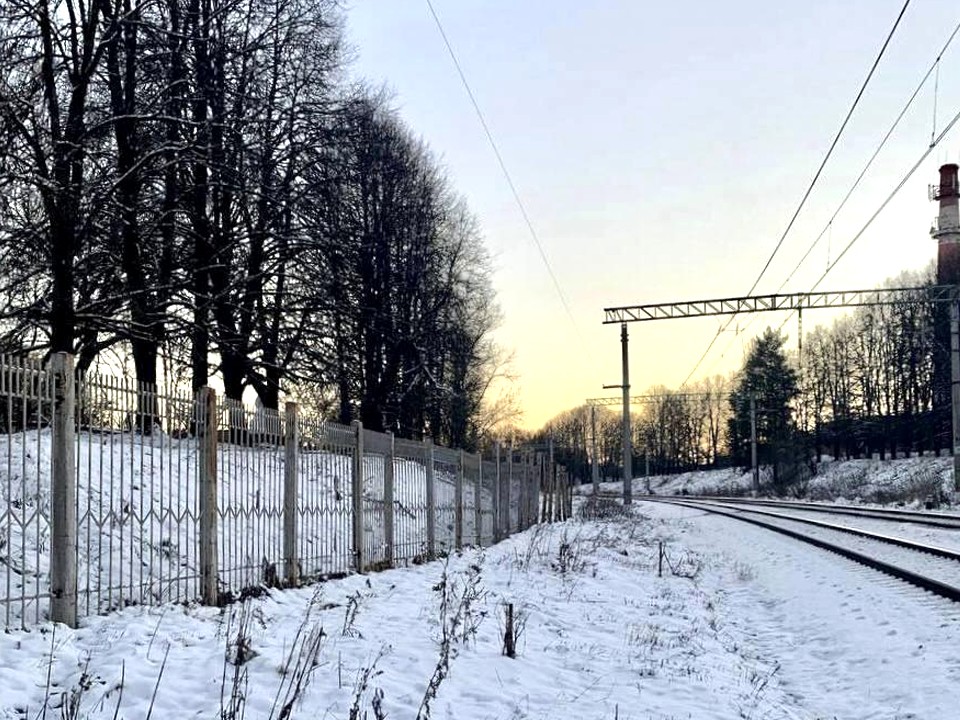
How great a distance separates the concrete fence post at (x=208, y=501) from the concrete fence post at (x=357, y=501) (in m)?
3.29

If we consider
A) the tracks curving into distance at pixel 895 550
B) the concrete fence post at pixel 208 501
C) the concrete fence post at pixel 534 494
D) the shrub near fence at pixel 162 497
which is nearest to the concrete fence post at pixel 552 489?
the concrete fence post at pixel 534 494

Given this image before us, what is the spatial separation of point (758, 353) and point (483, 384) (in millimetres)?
46986

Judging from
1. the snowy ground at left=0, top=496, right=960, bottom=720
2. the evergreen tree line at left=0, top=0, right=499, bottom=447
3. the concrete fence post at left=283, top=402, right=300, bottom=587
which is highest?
the evergreen tree line at left=0, top=0, right=499, bottom=447

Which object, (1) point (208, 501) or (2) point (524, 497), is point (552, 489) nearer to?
(2) point (524, 497)

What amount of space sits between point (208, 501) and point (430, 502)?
22.3 feet

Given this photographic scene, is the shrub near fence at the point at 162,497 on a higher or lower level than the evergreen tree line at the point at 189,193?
Result: lower

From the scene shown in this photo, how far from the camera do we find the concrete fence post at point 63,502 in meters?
6.13

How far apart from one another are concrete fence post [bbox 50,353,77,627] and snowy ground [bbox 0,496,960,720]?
235 mm

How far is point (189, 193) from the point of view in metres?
17.5

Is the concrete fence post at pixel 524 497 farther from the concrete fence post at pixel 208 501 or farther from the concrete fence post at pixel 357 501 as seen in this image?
the concrete fence post at pixel 208 501

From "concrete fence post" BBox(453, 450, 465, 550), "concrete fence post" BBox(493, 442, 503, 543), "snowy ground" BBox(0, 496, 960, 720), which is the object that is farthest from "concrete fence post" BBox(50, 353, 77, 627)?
"concrete fence post" BBox(493, 442, 503, 543)

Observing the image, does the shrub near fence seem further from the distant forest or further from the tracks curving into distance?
the distant forest

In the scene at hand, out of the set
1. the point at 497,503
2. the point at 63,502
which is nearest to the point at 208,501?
the point at 63,502

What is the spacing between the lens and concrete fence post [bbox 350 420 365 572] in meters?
11.1
